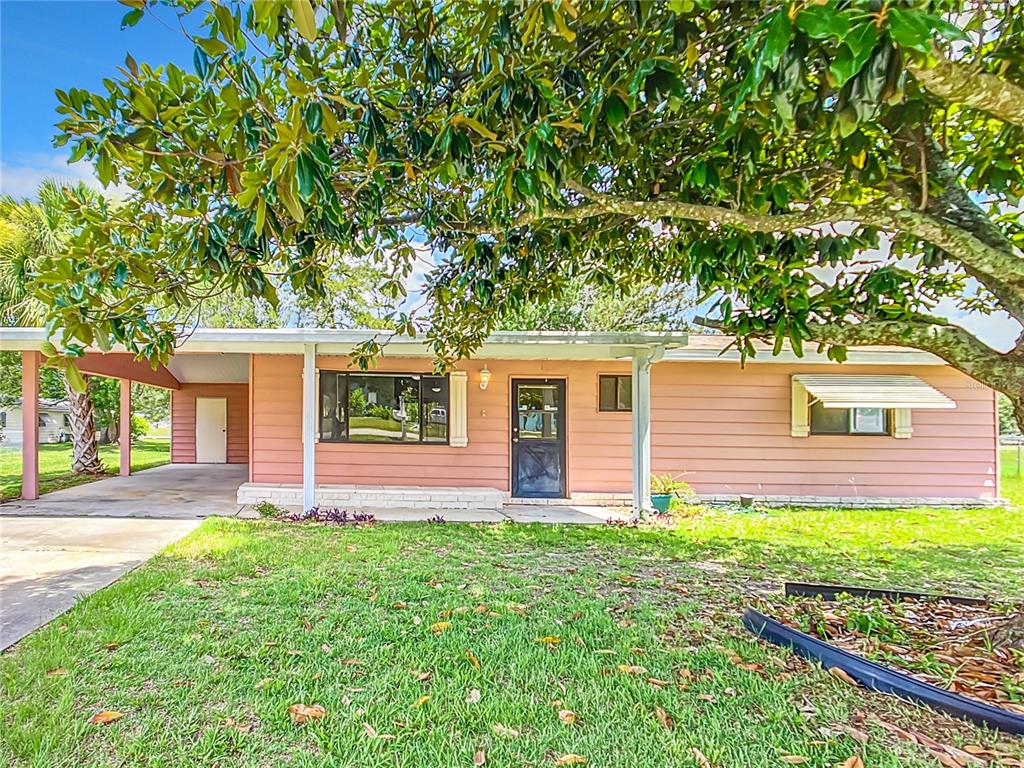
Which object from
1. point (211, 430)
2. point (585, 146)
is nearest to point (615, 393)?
point (585, 146)

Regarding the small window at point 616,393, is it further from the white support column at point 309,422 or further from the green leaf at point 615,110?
the green leaf at point 615,110

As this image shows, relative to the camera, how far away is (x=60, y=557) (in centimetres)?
517

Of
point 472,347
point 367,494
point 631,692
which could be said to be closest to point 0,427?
point 367,494

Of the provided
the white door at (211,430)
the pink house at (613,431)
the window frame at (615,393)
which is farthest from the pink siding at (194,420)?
the window frame at (615,393)

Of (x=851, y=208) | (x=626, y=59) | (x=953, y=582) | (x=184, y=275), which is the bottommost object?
(x=953, y=582)

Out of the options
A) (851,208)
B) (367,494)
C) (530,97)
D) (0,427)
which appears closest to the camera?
(530,97)

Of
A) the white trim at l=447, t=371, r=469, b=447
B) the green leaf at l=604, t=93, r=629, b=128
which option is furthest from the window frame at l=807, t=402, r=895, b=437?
the green leaf at l=604, t=93, r=629, b=128

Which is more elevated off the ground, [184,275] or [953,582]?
[184,275]

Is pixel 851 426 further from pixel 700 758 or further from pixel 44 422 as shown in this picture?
pixel 44 422

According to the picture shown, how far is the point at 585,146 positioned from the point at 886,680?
10.2ft

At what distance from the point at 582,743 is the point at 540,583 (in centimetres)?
227

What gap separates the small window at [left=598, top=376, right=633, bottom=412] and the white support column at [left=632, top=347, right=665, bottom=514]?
1.16 meters

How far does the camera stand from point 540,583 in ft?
15.2

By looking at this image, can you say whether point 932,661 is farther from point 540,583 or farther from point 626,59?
point 626,59
